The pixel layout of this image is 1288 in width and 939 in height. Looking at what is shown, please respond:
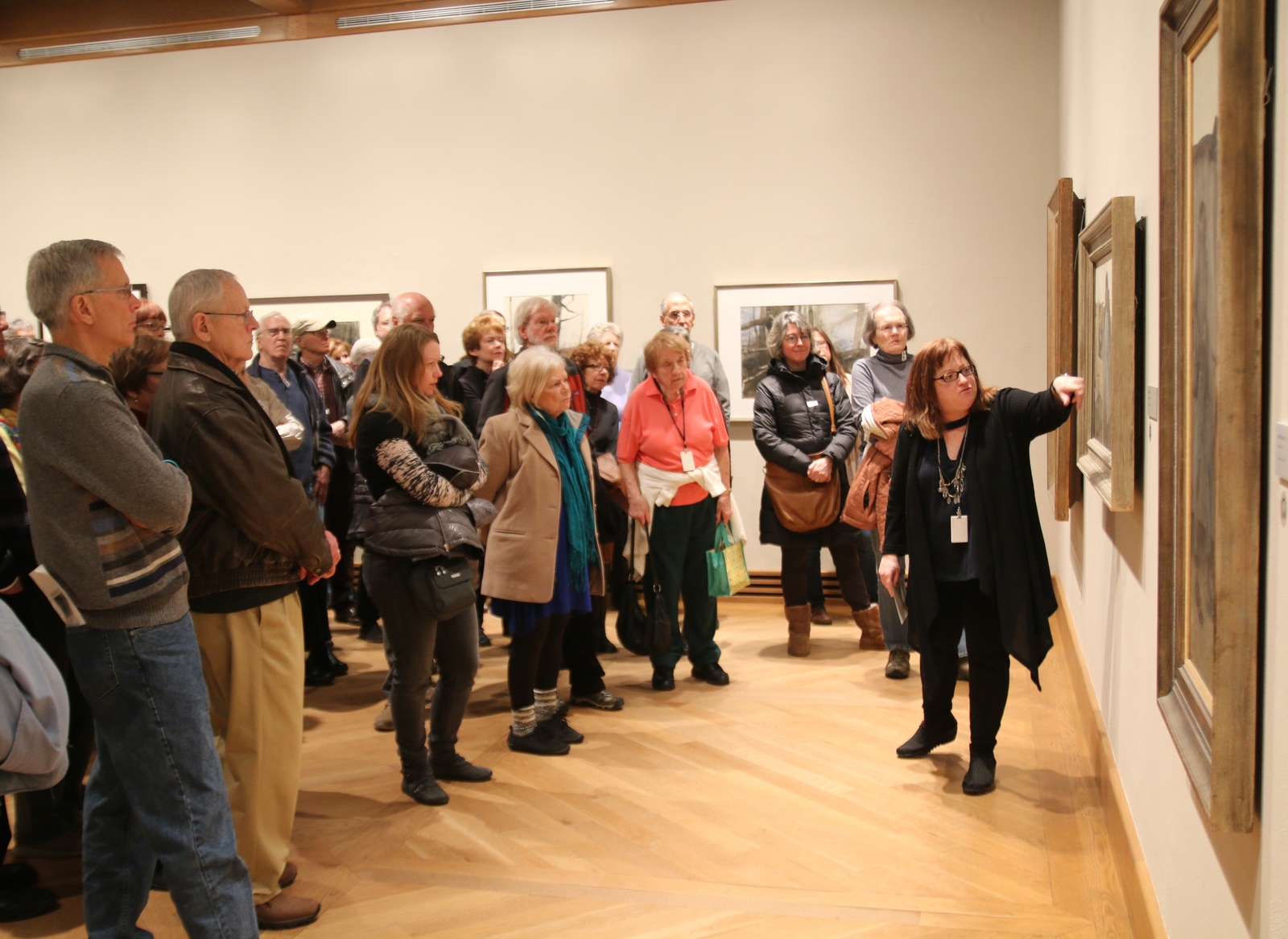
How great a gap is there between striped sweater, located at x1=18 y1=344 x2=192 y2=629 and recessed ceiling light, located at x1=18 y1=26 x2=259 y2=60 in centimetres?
719

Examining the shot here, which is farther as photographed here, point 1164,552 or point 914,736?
point 914,736

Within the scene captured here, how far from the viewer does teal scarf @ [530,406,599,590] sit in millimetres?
4832

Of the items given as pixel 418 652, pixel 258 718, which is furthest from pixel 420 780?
pixel 258 718

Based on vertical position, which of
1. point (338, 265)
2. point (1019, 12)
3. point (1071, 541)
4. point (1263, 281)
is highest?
point (1019, 12)

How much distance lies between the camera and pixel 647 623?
5.87 metres

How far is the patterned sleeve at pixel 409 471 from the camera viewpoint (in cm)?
402

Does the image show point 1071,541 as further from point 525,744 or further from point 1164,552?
point 1164,552

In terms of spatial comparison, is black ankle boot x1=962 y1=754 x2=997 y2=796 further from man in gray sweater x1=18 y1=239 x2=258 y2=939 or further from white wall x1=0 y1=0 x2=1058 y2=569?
white wall x1=0 y1=0 x2=1058 y2=569

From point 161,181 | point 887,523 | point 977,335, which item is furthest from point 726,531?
point 161,181

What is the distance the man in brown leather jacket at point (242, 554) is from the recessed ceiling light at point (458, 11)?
576 centimetres

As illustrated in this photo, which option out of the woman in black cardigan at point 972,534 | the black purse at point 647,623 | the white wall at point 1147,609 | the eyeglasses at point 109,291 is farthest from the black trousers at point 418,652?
the white wall at point 1147,609

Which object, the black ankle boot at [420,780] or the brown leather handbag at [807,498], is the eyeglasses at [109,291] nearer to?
the black ankle boot at [420,780]

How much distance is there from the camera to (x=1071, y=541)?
19.1ft

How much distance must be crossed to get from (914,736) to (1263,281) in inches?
129
